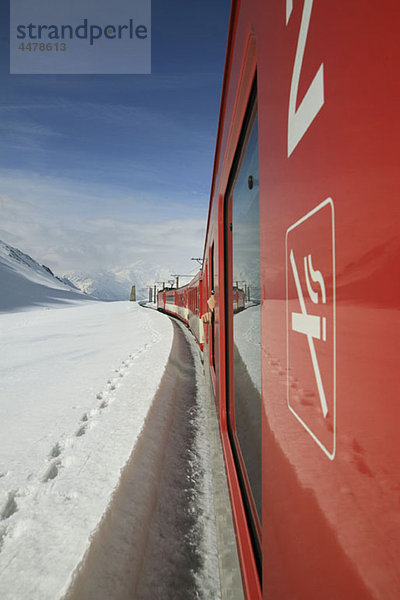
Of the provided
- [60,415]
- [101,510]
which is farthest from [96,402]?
[101,510]

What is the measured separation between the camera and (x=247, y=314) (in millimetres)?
2262

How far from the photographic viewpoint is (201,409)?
185 inches

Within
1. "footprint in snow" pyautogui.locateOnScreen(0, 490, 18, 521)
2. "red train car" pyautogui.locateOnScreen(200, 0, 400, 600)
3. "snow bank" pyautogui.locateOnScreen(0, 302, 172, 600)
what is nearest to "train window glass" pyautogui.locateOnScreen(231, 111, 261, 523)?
"red train car" pyautogui.locateOnScreen(200, 0, 400, 600)

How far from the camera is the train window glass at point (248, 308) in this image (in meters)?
1.87

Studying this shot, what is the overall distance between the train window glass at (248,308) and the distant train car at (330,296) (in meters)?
0.81

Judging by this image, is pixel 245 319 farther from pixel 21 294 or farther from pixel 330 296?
pixel 21 294

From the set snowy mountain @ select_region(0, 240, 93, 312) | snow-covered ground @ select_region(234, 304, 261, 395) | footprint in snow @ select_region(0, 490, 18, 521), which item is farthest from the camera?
snowy mountain @ select_region(0, 240, 93, 312)

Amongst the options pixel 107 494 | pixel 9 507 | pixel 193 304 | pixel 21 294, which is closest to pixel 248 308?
pixel 107 494

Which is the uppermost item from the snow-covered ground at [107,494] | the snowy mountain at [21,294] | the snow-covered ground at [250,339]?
the snowy mountain at [21,294]

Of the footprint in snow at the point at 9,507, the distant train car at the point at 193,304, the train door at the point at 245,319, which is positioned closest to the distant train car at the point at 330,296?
the train door at the point at 245,319

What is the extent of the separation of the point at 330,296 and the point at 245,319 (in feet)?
5.99

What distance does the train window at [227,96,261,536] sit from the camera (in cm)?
186

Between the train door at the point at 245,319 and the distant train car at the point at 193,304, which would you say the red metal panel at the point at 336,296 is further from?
the distant train car at the point at 193,304

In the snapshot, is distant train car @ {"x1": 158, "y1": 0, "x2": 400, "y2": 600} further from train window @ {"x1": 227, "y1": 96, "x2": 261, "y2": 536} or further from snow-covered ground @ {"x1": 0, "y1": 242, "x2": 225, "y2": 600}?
snow-covered ground @ {"x1": 0, "y1": 242, "x2": 225, "y2": 600}
